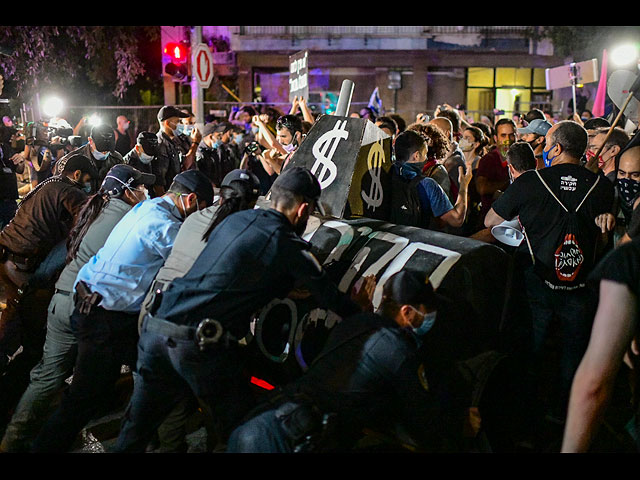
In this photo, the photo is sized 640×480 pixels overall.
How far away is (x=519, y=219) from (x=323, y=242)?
1342mm

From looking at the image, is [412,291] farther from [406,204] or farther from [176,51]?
[176,51]

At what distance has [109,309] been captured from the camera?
4145mm

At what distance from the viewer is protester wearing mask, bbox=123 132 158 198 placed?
8.70 meters

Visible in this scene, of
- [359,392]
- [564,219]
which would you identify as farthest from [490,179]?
[359,392]

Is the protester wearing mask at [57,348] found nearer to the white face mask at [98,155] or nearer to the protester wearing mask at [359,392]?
the protester wearing mask at [359,392]

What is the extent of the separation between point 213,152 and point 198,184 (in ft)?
23.5

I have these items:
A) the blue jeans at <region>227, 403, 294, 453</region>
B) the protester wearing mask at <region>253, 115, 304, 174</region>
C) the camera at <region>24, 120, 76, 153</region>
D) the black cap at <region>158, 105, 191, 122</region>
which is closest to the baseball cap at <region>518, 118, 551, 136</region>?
the protester wearing mask at <region>253, 115, 304, 174</region>

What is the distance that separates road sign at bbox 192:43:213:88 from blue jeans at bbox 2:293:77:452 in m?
10.7

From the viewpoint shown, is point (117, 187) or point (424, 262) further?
point (117, 187)

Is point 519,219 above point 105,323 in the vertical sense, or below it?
above

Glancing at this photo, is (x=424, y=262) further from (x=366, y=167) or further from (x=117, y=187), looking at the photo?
(x=117, y=187)

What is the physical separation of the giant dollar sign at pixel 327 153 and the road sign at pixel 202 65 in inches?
385
